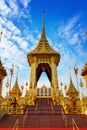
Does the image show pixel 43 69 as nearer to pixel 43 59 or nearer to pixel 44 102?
pixel 43 59

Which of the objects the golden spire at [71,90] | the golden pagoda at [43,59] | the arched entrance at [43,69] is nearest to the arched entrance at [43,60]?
the golden pagoda at [43,59]

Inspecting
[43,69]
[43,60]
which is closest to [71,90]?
[43,69]

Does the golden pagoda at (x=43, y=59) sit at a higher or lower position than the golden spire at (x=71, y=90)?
higher

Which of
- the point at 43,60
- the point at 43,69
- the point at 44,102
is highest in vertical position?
the point at 43,60

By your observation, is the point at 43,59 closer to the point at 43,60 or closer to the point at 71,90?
the point at 43,60

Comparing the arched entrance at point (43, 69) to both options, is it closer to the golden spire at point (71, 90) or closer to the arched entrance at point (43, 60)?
the arched entrance at point (43, 60)

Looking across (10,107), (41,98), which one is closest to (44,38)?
(41,98)

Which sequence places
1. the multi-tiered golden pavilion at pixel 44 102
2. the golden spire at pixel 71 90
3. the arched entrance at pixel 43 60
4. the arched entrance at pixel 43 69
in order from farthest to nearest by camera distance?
the golden spire at pixel 71 90 → the arched entrance at pixel 43 69 → the arched entrance at pixel 43 60 → the multi-tiered golden pavilion at pixel 44 102

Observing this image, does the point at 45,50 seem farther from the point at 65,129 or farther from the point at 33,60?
the point at 65,129

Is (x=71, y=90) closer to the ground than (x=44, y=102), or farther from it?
farther from it

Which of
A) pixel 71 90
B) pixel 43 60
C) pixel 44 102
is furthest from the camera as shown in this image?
pixel 71 90

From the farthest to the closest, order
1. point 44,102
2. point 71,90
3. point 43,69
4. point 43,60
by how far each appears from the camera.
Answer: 1. point 71,90
2. point 43,69
3. point 43,60
4. point 44,102

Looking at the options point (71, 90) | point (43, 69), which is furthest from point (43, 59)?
point (71, 90)

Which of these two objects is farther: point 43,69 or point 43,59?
point 43,69
